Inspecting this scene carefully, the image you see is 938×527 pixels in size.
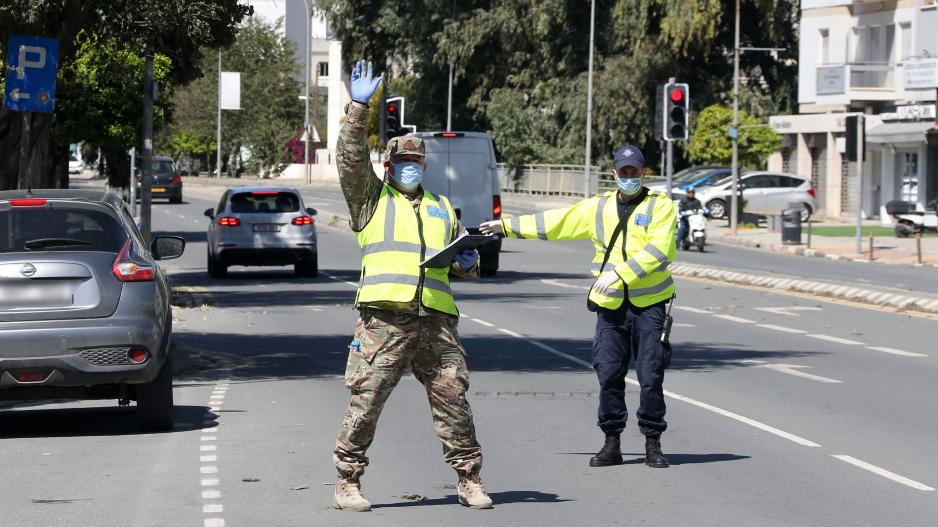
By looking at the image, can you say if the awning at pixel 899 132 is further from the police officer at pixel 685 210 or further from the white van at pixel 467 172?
the white van at pixel 467 172

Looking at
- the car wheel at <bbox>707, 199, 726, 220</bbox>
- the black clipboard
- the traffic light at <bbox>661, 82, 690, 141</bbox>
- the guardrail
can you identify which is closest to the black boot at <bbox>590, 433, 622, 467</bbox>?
the black clipboard

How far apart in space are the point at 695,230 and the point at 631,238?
30630mm

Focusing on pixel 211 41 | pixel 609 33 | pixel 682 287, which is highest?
pixel 609 33

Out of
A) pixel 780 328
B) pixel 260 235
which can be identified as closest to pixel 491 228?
pixel 780 328

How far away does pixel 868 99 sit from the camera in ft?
185

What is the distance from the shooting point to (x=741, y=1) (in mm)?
61812

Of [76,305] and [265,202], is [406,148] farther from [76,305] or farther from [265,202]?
[265,202]

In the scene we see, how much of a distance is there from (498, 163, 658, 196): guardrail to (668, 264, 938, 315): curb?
119 ft

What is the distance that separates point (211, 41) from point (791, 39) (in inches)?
1948

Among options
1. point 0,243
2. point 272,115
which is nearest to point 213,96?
point 272,115

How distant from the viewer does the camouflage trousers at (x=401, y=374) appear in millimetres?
7746

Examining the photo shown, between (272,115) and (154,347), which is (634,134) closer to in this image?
(272,115)

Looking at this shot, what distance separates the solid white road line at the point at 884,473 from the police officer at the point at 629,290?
46.3 inches

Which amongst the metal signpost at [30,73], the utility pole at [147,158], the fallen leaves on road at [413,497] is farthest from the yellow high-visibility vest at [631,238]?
the utility pole at [147,158]
